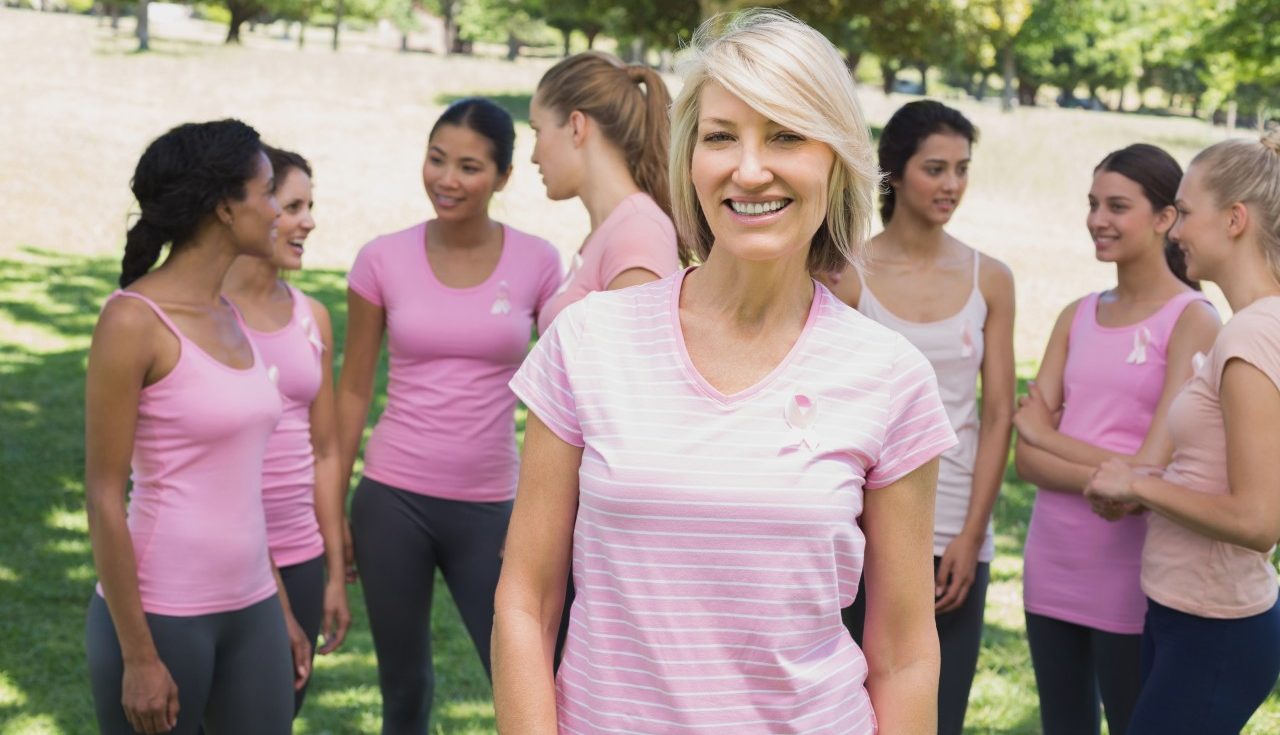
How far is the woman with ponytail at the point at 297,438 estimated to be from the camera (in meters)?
4.27

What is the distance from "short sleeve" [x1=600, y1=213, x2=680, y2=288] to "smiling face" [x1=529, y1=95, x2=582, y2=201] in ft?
1.13

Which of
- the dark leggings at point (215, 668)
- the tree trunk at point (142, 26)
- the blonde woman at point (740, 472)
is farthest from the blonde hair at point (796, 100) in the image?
the tree trunk at point (142, 26)

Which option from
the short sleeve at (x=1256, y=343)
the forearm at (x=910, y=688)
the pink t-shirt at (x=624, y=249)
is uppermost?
the pink t-shirt at (x=624, y=249)

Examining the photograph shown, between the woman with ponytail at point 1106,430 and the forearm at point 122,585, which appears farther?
the woman with ponytail at point 1106,430

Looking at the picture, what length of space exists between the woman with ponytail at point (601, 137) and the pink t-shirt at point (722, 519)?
1.46 m

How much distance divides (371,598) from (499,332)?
93cm

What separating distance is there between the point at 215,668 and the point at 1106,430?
8.41 ft

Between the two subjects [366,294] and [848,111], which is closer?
[848,111]

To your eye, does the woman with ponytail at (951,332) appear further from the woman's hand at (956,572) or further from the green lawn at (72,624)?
the green lawn at (72,624)

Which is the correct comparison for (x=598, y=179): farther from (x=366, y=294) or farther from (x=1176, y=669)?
(x=1176, y=669)

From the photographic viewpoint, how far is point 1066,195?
94.5 ft

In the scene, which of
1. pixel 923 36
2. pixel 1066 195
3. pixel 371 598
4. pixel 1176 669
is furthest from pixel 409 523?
pixel 923 36

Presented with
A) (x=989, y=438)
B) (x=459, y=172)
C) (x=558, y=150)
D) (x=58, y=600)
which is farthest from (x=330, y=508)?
(x=58, y=600)

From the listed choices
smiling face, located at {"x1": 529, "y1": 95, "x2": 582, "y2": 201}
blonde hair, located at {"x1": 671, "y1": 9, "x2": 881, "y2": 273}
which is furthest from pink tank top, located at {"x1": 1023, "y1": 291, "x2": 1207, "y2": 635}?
blonde hair, located at {"x1": 671, "y1": 9, "x2": 881, "y2": 273}
